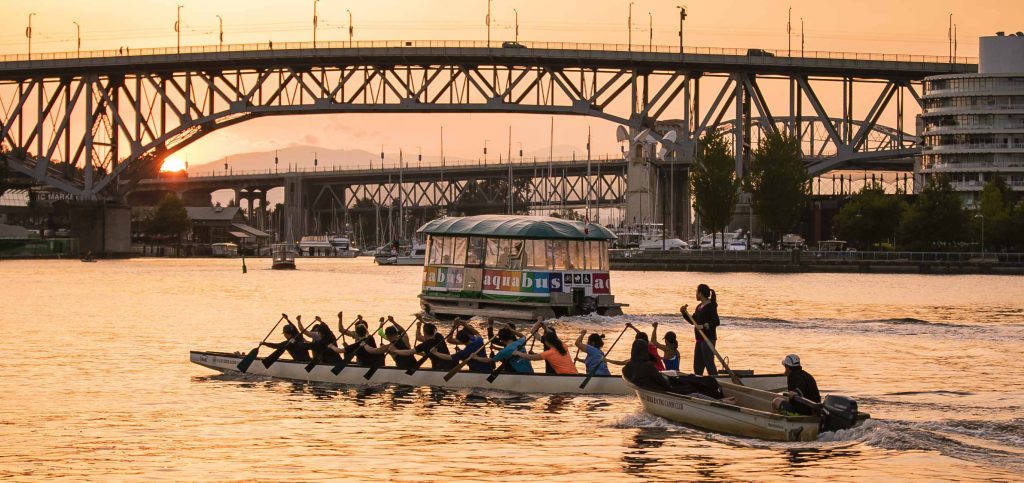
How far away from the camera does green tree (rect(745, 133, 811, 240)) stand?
131875 mm

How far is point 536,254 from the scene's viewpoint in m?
53.2

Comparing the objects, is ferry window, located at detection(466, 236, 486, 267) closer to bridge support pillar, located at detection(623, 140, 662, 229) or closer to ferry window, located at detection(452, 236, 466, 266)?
ferry window, located at detection(452, 236, 466, 266)

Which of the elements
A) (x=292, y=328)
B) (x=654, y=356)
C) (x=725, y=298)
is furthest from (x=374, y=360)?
(x=725, y=298)

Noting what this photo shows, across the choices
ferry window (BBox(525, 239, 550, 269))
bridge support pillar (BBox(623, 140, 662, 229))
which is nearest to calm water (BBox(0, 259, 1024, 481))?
ferry window (BBox(525, 239, 550, 269))

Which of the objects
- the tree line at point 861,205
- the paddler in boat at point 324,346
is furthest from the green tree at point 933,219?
the paddler in boat at point 324,346

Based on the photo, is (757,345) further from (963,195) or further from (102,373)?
(963,195)

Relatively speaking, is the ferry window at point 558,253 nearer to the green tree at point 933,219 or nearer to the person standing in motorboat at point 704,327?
the person standing in motorboat at point 704,327

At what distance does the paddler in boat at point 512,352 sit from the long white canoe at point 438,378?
218 mm

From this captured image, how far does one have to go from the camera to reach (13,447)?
26.8 metres

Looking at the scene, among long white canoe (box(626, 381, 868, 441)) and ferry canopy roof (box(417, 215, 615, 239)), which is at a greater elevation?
ferry canopy roof (box(417, 215, 615, 239))

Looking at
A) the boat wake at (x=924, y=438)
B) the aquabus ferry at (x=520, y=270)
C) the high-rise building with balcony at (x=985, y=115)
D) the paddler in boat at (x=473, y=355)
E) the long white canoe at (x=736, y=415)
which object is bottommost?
the boat wake at (x=924, y=438)

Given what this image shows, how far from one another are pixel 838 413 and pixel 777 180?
10717 centimetres

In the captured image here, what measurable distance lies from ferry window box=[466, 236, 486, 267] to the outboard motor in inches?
1119

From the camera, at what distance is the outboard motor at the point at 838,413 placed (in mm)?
26328
